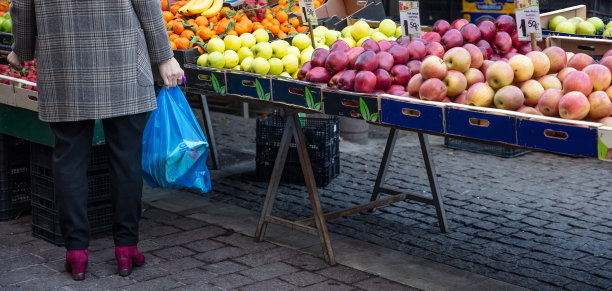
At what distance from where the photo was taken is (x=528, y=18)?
3859mm

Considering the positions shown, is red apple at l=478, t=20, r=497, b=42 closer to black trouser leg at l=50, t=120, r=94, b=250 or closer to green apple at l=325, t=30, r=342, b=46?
green apple at l=325, t=30, r=342, b=46

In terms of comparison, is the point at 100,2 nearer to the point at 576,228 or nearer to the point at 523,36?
the point at 523,36

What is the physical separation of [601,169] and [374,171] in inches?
77.0

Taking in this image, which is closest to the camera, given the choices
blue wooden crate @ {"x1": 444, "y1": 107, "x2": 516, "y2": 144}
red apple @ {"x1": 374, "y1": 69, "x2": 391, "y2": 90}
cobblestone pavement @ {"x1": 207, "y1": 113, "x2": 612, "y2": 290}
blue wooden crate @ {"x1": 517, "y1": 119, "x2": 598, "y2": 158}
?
blue wooden crate @ {"x1": 517, "y1": 119, "x2": 598, "y2": 158}

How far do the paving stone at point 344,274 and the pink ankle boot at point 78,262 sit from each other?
1257 millimetres

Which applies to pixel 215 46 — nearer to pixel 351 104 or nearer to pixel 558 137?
pixel 351 104

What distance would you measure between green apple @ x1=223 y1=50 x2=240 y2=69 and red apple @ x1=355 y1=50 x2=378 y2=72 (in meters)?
1.11

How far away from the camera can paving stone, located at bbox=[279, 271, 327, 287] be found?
13.1ft

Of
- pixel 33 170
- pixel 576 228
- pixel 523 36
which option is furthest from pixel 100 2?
pixel 576 228

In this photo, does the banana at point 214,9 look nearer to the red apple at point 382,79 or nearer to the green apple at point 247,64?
the green apple at point 247,64

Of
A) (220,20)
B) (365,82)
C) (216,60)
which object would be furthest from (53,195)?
(365,82)

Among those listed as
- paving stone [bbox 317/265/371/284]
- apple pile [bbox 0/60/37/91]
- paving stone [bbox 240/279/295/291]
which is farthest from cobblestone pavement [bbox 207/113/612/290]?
apple pile [bbox 0/60/37/91]

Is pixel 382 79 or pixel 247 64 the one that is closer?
pixel 382 79

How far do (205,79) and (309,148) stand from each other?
1.55m
